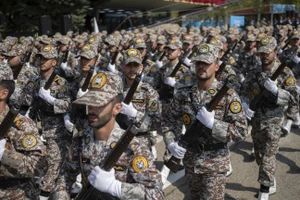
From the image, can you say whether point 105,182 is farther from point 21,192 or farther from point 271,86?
point 271,86

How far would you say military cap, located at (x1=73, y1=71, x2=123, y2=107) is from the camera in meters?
2.69

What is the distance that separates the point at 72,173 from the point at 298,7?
129ft

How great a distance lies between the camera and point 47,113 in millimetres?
5566

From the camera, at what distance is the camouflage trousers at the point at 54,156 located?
5.09m

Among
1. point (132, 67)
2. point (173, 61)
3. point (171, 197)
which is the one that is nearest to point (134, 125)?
point (132, 67)

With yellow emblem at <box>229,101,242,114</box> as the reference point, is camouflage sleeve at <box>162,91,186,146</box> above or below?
below

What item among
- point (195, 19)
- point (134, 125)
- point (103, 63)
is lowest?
point (195, 19)

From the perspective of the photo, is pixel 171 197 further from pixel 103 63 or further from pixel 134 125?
pixel 103 63

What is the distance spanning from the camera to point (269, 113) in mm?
5387

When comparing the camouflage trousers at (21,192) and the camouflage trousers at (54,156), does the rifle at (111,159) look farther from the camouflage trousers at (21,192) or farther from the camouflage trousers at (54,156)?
the camouflage trousers at (54,156)

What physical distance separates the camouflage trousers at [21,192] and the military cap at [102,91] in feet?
3.79

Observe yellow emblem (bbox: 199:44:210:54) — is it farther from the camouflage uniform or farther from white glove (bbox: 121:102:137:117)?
the camouflage uniform

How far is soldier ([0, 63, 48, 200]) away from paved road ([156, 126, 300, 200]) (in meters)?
2.62

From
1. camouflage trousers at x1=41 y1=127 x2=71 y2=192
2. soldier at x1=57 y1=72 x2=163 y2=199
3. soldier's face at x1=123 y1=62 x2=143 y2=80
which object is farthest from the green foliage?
soldier at x1=57 y1=72 x2=163 y2=199
